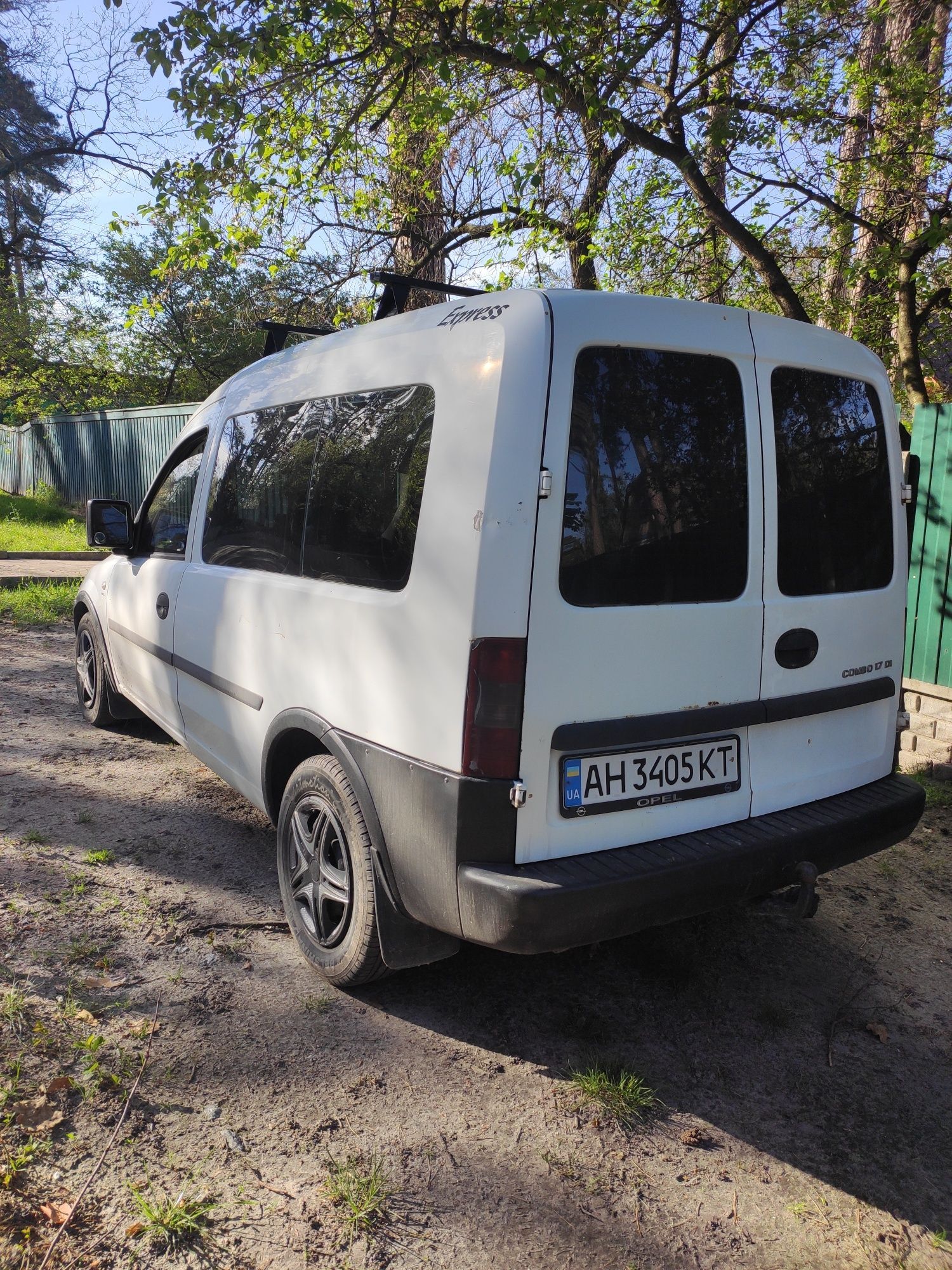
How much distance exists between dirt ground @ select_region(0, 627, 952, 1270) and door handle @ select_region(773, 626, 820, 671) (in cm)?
119

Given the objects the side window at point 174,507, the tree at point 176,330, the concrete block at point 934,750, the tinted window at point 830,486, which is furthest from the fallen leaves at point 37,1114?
the tree at point 176,330

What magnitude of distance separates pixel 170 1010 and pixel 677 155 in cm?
702

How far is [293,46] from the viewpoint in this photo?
7512 millimetres

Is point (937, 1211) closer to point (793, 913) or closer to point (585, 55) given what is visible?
point (793, 913)

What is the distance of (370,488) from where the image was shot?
109 inches

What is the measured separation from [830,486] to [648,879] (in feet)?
4.72

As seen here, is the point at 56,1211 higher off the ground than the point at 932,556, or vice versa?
the point at 932,556

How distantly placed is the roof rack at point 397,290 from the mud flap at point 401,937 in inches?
74.2

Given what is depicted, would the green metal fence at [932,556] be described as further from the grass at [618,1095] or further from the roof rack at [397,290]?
the grass at [618,1095]

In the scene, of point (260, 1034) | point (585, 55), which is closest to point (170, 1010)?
point (260, 1034)

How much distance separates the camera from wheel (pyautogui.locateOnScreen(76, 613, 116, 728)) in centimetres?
538

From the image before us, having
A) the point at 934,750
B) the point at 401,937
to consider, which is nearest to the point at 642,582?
the point at 401,937

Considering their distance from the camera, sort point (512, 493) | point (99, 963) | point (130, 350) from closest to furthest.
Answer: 1. point (512, 493)
2. point (99, 963)
3. point (130, 350)

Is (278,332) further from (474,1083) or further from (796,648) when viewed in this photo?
(474,1083)
